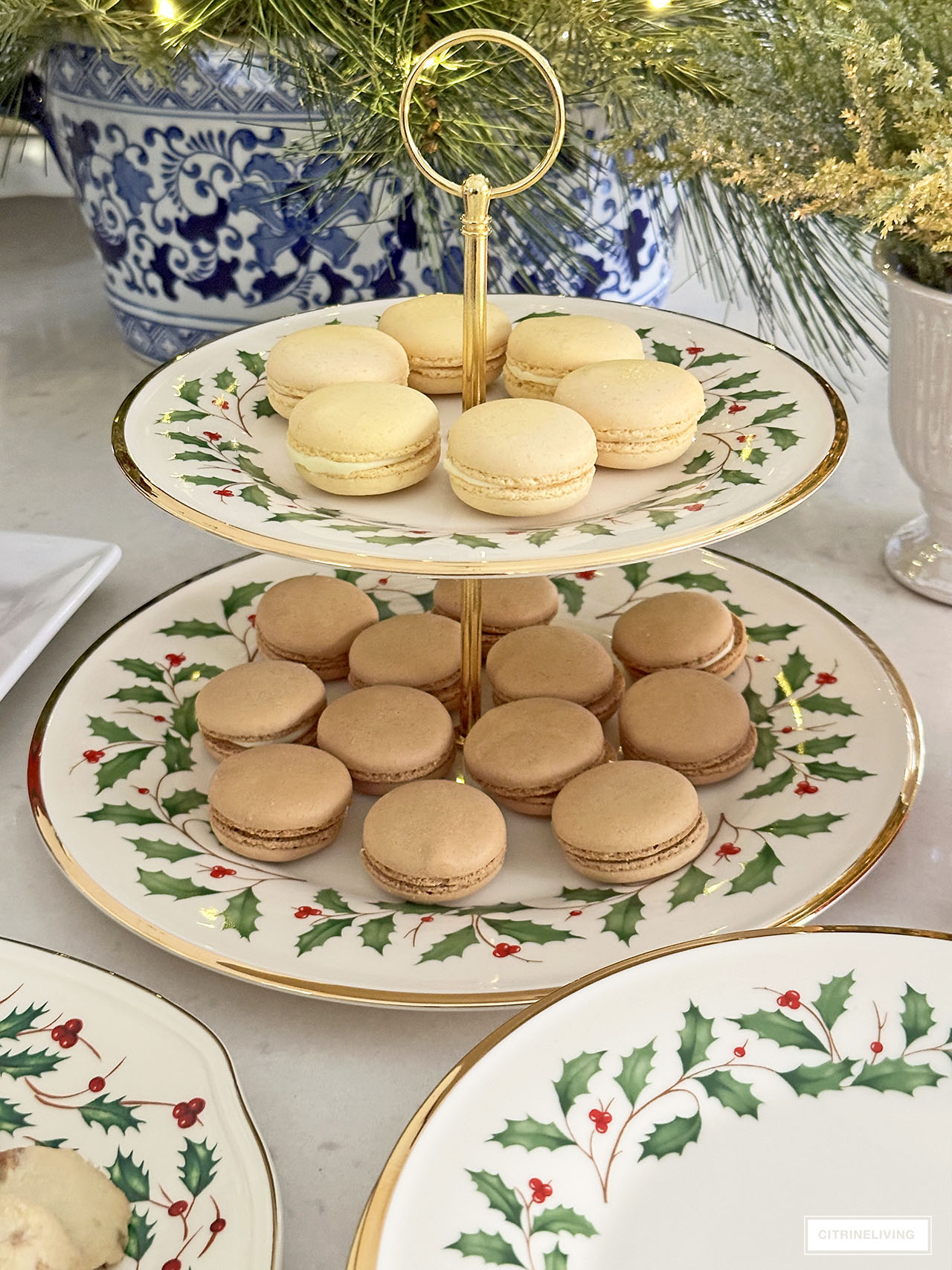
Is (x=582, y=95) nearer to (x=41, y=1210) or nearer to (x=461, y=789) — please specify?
(x=461, y=789)

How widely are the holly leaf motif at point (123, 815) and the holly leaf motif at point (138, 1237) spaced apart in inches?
Answer: 7.3

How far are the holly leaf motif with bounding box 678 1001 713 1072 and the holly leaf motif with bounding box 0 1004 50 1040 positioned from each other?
215mm

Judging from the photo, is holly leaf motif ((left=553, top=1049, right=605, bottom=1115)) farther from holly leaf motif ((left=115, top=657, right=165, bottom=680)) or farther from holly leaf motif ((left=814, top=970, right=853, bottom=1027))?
holly leaf motif ((left=115, top=657, right=165, bottom=680))

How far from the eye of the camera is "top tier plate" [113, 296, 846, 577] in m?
0.41

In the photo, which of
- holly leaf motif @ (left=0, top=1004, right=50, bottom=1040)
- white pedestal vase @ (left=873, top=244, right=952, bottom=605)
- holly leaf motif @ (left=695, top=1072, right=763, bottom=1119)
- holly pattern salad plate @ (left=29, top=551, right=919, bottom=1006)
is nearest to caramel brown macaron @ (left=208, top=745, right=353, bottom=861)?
holly pattern salad plate @ (left=29, top=551, right=919, bottom=1006)

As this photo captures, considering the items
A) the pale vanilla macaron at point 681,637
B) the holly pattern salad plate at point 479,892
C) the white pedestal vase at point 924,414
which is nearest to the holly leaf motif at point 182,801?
the holly pattern salad plate at point 479,892

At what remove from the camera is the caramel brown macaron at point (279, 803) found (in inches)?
19.5

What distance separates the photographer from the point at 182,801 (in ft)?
1.77

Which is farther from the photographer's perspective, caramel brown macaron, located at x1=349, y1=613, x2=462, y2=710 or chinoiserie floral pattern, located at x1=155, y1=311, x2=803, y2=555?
caramel brown macaron, located at x1=349, y1=613, x2=462, y2=710

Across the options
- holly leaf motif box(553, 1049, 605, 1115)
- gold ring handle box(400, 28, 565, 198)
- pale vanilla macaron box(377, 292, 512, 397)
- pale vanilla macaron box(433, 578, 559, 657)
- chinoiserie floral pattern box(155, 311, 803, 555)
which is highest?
gold ring handle box(400, 28, 565, 198)

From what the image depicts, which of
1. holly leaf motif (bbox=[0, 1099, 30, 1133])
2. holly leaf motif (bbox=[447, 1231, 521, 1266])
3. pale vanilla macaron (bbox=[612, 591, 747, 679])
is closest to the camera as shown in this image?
holly leaf motif (bbox=[447, 1231, 521, 1266])

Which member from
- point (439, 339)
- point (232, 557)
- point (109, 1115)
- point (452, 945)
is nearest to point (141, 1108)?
point (109, 1115)

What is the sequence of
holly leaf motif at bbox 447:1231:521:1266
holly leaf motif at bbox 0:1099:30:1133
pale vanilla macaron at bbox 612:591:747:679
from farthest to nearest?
pale vanilla macaron at bbox 612:591:747:679
holly leaf motif at bbox 0:1099:30:1133
holly leaf motif at bbox 447:1231:521:1266

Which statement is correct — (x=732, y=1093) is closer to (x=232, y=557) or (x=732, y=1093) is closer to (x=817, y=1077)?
(x=817, y=1077)
